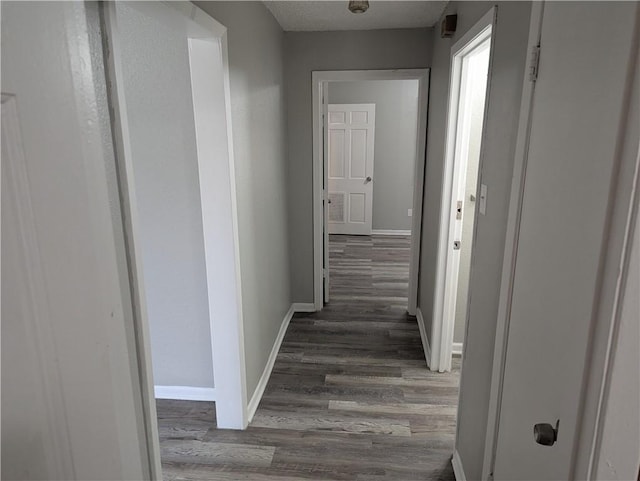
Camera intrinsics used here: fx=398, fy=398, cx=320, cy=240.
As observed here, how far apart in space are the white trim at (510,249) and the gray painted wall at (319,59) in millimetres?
2239

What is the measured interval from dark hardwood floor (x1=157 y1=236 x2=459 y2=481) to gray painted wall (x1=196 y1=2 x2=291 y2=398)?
27cm

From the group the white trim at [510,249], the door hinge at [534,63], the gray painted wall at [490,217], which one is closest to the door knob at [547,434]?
the white trim at [510,249]

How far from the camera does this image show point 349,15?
276cm

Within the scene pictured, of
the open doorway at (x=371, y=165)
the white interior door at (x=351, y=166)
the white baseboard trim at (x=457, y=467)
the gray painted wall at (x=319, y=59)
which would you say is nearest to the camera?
the white baseboard trim at (x=457, y=467)

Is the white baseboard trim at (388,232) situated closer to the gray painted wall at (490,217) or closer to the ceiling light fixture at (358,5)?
the ceiling light fixture at (358,5)

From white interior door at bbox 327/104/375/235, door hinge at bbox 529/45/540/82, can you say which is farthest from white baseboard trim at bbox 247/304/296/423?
white interior door at bbox 327/104/375/235

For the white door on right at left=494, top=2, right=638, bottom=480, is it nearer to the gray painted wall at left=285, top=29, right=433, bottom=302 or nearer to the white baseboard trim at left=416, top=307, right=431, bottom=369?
the white baseboard trim at left=416, top=307, right=431, bottom=369

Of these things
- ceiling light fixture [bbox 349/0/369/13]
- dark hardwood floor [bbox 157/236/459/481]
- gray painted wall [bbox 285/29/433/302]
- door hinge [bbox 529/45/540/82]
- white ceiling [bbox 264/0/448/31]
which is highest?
white ceiling [bbox 264/0/448/31]

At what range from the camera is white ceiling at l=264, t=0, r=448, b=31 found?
251cm

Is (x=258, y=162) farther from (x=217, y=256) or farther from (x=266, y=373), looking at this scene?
(x=266, y=373)

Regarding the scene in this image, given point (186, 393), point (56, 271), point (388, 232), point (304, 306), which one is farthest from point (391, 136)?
point (56, 271)

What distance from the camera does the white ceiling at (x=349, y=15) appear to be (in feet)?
8.24

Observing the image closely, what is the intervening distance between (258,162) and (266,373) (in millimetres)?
1414

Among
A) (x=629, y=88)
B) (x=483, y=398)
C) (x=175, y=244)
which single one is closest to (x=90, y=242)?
(x=629, y=88)
